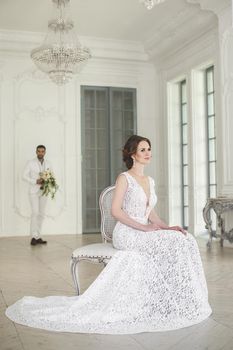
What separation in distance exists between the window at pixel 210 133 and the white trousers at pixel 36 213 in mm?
3333

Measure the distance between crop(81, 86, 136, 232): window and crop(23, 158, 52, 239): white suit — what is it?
1.70 meters

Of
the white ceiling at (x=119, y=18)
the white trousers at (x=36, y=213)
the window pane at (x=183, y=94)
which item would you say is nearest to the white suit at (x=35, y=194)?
the white trousers at (x=36, y=213)

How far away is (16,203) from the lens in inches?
405

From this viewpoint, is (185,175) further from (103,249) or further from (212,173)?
(103,249)

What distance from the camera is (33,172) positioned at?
356 inches

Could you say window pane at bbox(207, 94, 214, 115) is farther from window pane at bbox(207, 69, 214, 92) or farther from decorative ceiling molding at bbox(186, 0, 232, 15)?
decorative ceiling molding at bbox(186, 0, 232, 15)

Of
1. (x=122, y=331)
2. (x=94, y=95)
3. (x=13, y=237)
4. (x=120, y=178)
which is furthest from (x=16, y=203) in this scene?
(x=122, y=331)

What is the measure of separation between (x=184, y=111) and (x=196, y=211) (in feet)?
7.94

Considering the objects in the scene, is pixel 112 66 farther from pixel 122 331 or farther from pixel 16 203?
pixel 122 331

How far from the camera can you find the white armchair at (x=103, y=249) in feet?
12.4

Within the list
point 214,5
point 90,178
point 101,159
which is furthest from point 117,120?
point 214,5

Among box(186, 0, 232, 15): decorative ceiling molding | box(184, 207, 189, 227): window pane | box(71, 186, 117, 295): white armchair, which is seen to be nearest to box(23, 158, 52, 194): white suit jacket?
box(184, 207, 189, 227): window pane

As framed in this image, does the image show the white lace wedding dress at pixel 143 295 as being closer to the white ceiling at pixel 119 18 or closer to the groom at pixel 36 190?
the groom at pixel 36 190

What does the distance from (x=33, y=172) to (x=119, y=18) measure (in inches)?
137
